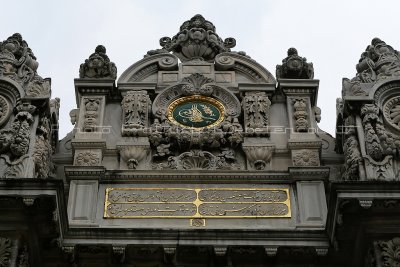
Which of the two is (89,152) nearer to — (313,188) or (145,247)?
(145,247)

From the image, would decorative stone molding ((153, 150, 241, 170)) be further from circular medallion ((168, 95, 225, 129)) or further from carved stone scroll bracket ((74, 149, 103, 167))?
carved stone scroll bracket ((74, 149, 103, 167))

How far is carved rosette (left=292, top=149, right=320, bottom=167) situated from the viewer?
59.9ft

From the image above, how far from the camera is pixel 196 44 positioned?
21281 millimetres

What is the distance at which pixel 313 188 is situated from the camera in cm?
1778

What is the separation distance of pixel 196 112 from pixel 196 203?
9.15ft

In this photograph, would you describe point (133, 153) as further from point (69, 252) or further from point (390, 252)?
point (390, 252)

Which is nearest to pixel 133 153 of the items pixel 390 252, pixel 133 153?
pixel 133 153

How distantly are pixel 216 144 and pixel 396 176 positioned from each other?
395 centimetres

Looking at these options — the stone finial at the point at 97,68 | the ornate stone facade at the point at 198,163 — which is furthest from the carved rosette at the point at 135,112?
the stone finial at the point at 97,68

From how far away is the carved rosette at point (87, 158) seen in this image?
18.2 meters

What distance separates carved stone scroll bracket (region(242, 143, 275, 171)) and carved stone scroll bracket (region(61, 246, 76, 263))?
430cm

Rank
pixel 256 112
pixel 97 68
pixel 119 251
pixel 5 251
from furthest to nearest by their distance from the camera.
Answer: pixel 97 68 < pixel 256 112 < pixel 119 251 < pixel 5 251

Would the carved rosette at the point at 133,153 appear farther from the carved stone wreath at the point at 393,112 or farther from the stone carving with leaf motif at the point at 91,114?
the carved stone wreath at the point at 393,112

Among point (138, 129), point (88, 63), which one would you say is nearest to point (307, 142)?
point (138, 129)
